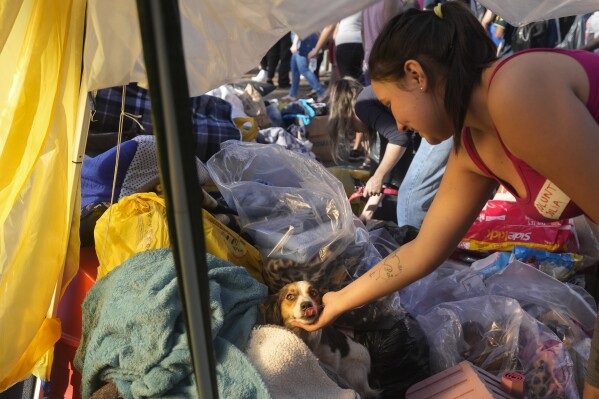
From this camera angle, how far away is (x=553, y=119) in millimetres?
1217

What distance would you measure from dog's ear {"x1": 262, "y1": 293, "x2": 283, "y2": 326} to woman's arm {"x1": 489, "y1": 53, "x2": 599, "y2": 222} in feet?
3.20

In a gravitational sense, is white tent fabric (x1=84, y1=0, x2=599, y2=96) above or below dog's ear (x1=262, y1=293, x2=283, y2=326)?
above

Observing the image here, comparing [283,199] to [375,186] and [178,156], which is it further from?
[178,156]

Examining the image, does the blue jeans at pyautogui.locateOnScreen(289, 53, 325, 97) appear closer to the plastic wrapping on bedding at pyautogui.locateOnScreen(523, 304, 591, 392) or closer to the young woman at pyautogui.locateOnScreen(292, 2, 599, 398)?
the plastic wrapping on bedding at pyautogui.locateOnScreen(523, 304, 591, 392)

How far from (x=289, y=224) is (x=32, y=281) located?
0.97 metres

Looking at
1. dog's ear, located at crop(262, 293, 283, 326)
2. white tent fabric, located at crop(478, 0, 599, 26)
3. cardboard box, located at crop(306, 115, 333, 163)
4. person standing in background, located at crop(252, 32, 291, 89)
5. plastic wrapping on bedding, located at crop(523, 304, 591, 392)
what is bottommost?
plastic wrapping on bedding, located at crop(523, 304, 591, 392)

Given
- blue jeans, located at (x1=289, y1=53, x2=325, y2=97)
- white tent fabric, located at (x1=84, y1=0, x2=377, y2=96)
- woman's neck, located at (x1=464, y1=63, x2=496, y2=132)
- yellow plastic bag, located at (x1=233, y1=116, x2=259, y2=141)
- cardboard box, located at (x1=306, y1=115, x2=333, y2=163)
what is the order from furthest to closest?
blue jeans, located at (x1=289, y1=53, x2=325, y2=97)
cardboard box, located at (x1=306, y1=115, x2=333, y2=163)
yellow plastic bag, located at (x1=233, y1=116, x2=259, y2=141)
white tent fabric, located at (x1=84, y1=0, x2=377, y2=96)
woman's neck, located at (x1=464, y1=63, x2=496, y2=132)

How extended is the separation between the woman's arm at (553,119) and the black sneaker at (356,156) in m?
4.53

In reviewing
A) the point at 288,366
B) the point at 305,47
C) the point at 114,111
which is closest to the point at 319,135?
the point at 114,111

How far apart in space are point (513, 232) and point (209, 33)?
2.03 meters

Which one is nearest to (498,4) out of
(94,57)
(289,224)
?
(289,224)

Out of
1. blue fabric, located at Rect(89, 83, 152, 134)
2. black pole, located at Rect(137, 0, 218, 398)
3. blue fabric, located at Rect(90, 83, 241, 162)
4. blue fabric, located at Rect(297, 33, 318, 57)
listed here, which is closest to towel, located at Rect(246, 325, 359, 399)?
black pole, located at Rect(137, 0, 218, 398)

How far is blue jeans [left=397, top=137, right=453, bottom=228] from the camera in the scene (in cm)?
322

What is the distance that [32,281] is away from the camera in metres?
1.98
